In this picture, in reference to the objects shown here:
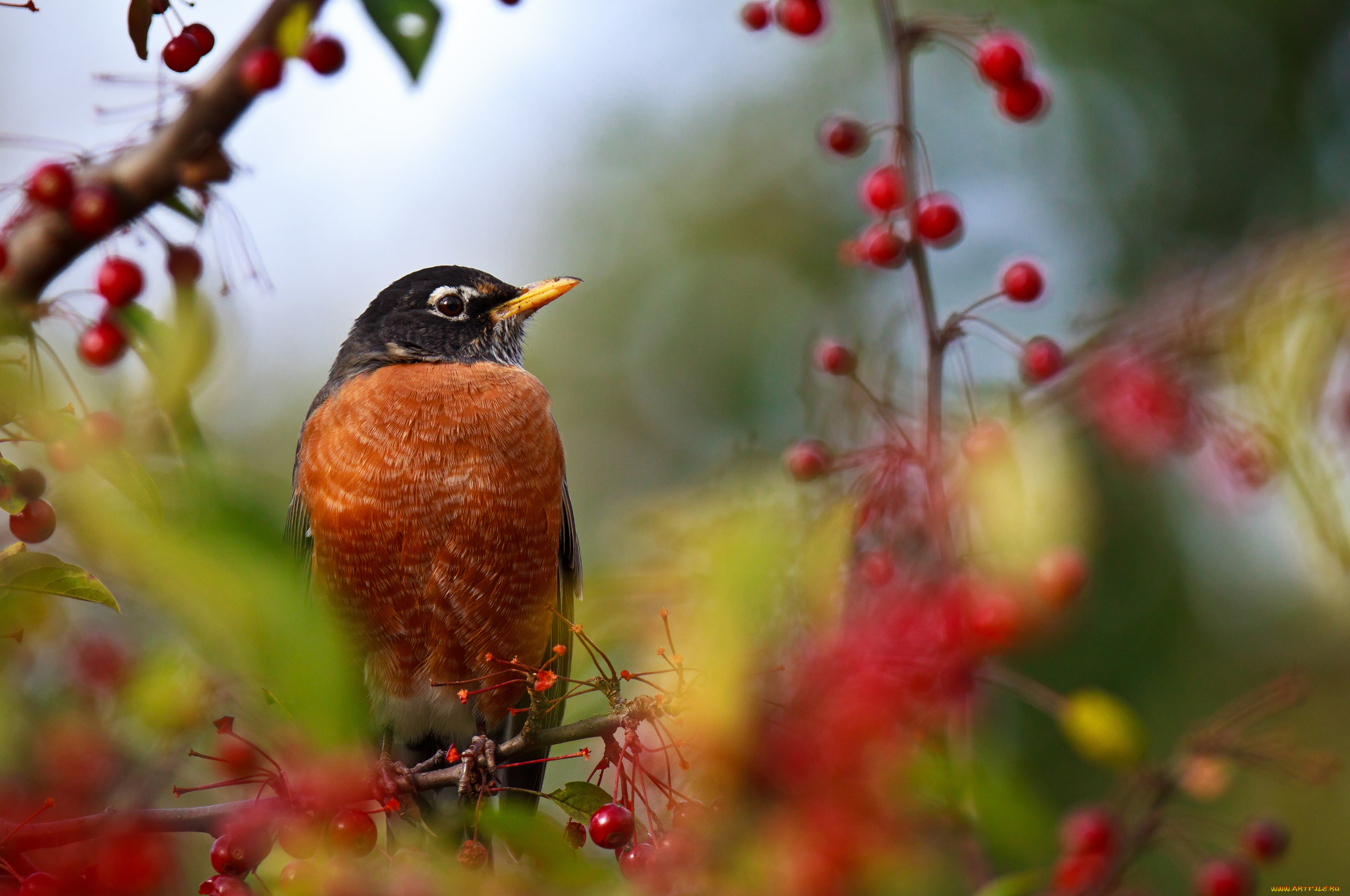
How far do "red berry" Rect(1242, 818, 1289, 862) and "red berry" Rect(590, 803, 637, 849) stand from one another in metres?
1.54

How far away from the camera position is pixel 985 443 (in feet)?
7.32

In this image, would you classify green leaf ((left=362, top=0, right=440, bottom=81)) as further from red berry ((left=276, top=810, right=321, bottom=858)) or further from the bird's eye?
the bird's eye

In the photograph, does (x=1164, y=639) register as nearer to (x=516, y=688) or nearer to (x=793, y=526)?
(x=516, y=688)

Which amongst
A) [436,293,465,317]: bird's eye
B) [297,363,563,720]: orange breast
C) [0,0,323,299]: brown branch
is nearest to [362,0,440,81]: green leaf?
[0,0,323,299]: brown branch

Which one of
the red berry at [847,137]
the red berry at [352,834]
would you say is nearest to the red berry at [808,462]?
the red berry at [847,137]

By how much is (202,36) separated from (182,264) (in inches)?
17.6

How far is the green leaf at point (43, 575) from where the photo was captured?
162 cm

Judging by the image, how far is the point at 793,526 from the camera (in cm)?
201

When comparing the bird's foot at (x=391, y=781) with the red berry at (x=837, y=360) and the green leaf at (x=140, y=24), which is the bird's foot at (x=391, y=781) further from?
the red berry at (x=837, y=360)

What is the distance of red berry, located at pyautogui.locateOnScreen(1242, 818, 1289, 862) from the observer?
257 centimetres

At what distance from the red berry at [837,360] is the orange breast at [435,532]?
4.00 feet

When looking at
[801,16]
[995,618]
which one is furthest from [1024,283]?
[995,618]

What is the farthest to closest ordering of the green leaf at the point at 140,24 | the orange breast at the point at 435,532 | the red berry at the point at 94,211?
the orange breast at the point at 435,532
the red berry at the point at 94,211
the green leaf at the point at 140,24

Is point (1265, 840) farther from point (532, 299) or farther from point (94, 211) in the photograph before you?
point (532, 299)
